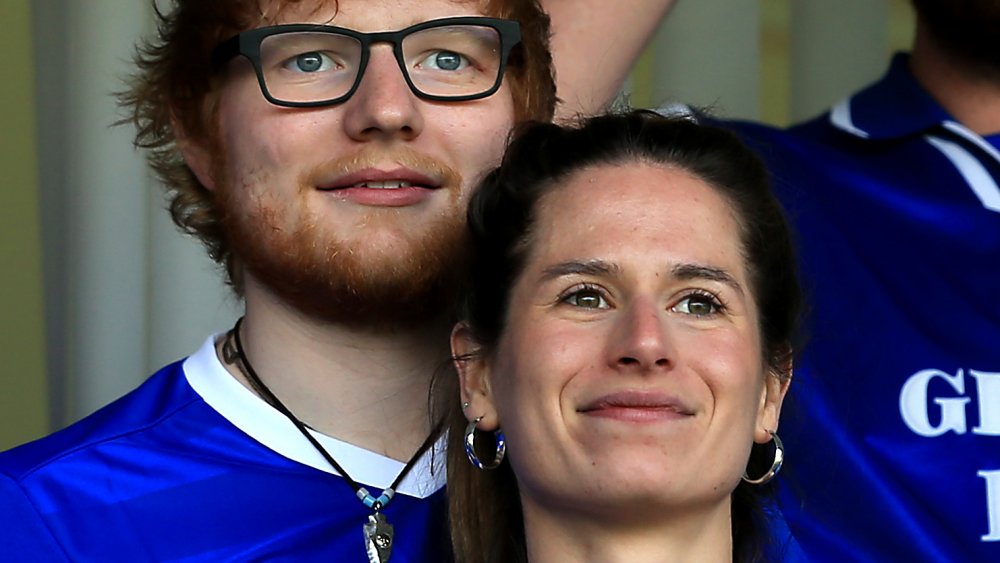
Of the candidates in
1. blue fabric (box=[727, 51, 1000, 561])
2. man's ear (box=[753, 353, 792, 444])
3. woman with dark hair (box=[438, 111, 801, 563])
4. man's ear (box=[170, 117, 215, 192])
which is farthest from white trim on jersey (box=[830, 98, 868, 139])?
man's ear (box=[170, 117, 215, 192])

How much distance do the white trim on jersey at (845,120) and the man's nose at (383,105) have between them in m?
0.68

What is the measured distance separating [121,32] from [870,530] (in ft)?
4.30

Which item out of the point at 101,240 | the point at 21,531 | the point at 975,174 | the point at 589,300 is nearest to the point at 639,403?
the point at 589,300

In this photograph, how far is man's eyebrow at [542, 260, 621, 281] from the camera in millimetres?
1517

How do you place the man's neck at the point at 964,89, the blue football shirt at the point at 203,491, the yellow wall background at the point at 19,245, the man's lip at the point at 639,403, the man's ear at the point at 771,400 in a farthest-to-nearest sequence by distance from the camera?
the yellow wall background at the point at 19,245 < the man's neck at the point at 964,89 < the blue football shirt at the point at 203,491 < the man's ear at the point at 771,400 < the man's lip at the point at 639,403

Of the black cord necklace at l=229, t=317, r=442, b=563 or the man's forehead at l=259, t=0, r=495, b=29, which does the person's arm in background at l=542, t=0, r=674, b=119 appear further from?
the black cord necklace at l=229, t=317, r=442, b=563

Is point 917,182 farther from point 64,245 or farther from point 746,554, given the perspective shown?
point 64,245

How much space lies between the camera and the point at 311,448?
5.86 ft

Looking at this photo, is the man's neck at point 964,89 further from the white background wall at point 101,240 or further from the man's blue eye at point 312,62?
the white background wall at point 101,240

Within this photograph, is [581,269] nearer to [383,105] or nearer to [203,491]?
[383,105]

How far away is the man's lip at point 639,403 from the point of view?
4.75ft

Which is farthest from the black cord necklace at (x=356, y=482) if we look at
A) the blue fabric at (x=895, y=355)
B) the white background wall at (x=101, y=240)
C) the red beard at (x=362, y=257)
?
the white background wall at (x=101, y=240)

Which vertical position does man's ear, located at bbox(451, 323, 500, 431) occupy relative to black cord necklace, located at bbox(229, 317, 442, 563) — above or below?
above

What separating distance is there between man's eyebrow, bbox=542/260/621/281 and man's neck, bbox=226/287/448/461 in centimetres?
29
